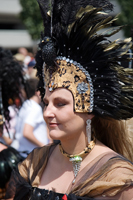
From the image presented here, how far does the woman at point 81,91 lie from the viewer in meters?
1.89

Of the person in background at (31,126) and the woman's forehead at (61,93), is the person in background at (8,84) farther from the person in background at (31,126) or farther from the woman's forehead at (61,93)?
the woman's forehead at (61,93)

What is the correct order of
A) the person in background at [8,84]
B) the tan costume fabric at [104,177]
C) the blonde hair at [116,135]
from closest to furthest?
the tan costume fabric at [104,177] → the blonde hair at [116,135] → the person in background at [8,84]

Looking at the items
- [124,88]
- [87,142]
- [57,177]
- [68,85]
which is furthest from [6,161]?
[124,88]

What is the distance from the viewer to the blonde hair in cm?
218

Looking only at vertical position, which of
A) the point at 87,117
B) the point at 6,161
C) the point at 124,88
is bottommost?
the point at 6,161

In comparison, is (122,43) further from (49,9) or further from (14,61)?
(14,61)

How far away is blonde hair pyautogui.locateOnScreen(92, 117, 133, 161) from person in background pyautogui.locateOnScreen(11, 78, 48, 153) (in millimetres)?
2060

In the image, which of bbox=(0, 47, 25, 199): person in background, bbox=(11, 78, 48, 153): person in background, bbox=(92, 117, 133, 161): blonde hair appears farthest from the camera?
bbox=(11, 78, 48, 153): person in background

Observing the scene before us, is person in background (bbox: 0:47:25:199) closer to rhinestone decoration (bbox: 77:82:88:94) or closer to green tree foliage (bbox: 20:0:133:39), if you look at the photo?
rhinestone decoration (bbox: 77:82:88:94)

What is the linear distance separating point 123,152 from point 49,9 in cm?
121

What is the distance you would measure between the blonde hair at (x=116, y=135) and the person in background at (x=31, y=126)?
206cm

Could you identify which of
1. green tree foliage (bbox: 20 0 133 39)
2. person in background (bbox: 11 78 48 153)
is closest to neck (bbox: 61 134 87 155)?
person in background (bbox: 11 78 48 153)

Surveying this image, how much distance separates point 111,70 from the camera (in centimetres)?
192

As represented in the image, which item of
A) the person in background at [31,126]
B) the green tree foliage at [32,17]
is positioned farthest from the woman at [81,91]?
the green tree foliage at [32,17]
